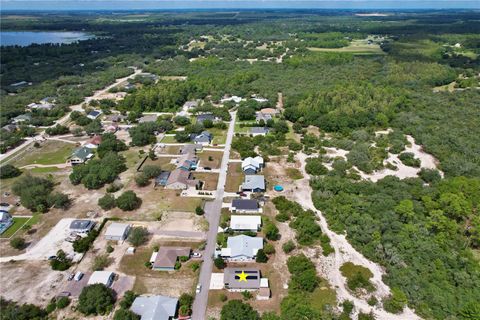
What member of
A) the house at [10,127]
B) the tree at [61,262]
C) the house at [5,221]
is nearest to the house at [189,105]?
the house at [10,127]

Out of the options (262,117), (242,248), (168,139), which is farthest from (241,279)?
(262,117)

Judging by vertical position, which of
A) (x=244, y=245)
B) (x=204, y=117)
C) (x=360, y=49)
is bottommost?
(x=244, y=245)

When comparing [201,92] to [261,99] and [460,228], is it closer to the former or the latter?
[261,99]

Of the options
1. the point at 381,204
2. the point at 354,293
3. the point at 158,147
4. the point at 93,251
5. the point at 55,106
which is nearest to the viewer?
the point at 354,293

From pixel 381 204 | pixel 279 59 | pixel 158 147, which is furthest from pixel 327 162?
pixel 279 59

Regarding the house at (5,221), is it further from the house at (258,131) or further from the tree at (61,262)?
the house at (258,131)

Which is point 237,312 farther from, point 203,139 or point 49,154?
point 49,154

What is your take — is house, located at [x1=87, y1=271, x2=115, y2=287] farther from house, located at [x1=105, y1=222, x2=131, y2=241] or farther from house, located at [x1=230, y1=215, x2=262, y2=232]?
house, located at [x1=230, y1=215, x2=262, y2=232]
